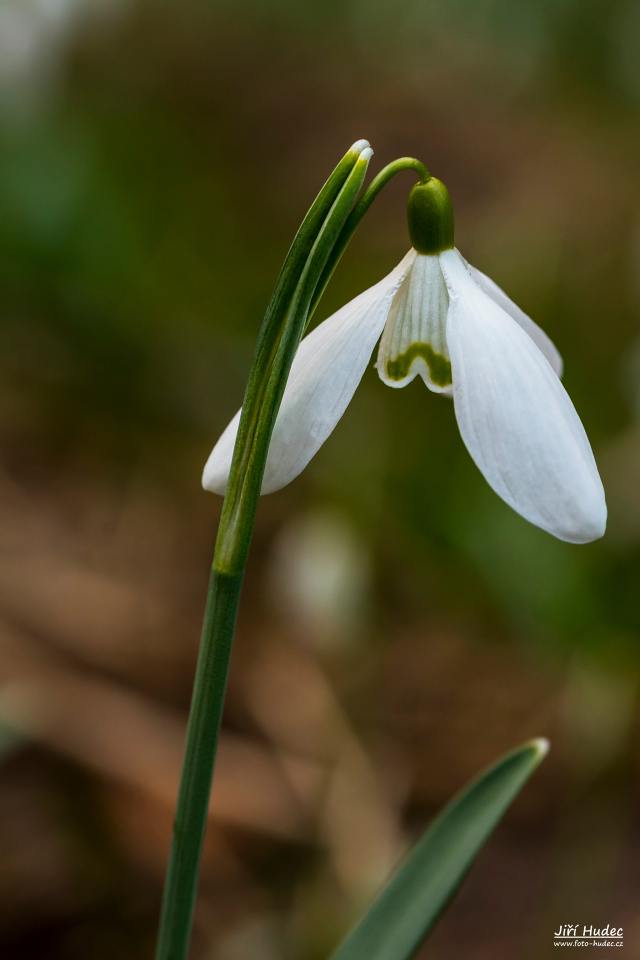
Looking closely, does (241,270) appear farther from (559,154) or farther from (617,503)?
(559,154)

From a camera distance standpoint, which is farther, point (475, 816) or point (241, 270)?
point (241, 270)

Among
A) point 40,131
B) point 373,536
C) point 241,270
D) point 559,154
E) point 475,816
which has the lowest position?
point 475,816

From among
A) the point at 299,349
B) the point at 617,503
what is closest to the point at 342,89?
the point at 617,503

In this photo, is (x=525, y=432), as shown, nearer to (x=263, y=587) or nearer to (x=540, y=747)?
(x=540, y=747)

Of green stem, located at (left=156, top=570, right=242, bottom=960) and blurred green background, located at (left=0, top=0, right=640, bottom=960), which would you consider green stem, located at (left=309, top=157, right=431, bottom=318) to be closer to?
green stem, located at (left=156, top=570, right=242, bottom=960)

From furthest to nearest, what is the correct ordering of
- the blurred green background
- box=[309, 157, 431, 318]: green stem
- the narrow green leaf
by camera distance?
1. the blurred green background
2. the narrow green leaf
3. box=[309, 157, 431, 318]: green stem

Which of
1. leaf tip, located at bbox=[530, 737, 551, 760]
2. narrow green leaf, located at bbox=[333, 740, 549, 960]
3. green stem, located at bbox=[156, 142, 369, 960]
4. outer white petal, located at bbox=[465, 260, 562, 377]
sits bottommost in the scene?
narrow green leaf, located at bbox=[333, 740, 549, 960]

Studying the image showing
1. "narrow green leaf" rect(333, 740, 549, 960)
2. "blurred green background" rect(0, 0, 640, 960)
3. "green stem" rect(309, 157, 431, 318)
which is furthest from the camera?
"blurred green background" rect(0, 0, 640, 960)

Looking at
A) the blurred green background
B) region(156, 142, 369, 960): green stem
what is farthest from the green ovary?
the blurred green background
